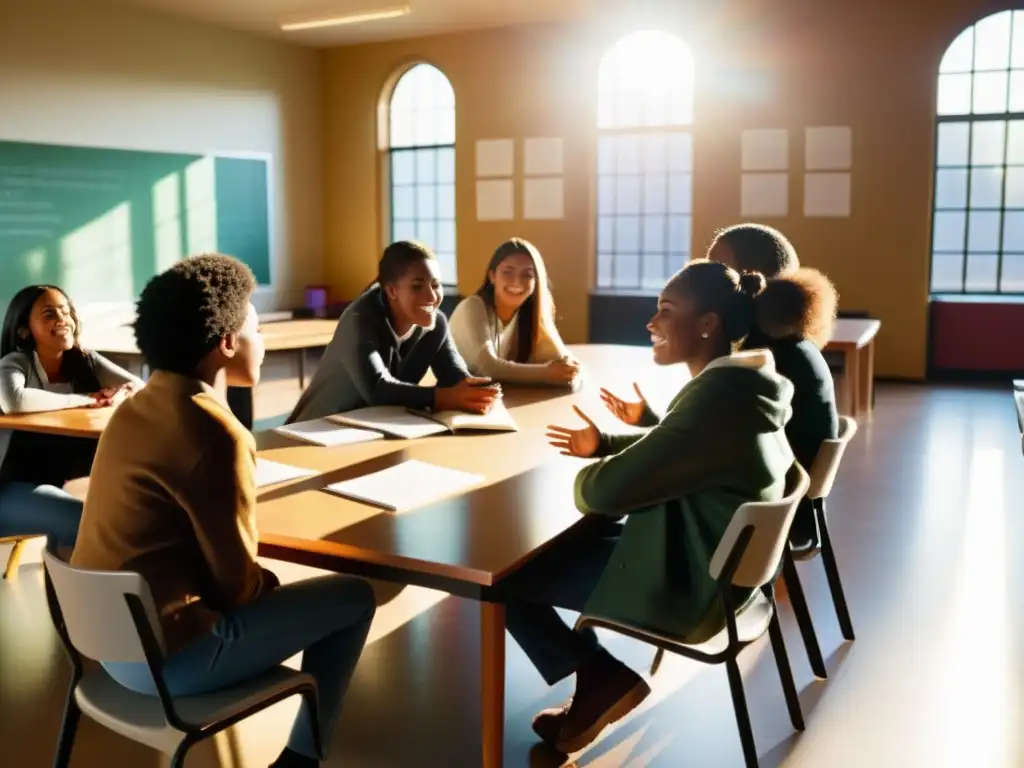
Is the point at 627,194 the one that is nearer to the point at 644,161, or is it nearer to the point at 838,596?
the point at 644,161

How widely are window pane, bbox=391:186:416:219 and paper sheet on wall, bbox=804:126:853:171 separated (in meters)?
3.93

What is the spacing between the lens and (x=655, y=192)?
917 cm

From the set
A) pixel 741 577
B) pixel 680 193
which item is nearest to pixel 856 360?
pixel 680 193

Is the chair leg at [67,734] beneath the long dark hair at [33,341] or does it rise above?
beneath

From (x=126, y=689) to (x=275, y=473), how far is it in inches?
24.4

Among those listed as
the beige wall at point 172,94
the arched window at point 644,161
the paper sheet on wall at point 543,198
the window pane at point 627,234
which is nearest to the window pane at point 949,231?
the arched window at point 644,161

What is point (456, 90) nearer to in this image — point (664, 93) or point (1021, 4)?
point (664, 93)

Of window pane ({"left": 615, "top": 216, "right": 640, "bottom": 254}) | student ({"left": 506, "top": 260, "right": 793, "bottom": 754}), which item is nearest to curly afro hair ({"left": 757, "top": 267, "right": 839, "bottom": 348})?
student ({"left": 506, "top": 260, "right": 793, "bottom": 754})

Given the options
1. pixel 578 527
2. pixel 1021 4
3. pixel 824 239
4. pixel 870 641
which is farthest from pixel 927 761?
pixel 1021 4

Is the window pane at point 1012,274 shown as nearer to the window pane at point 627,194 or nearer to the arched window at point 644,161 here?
the arched window at point 644,161

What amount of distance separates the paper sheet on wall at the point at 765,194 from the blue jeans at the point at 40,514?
22.2 ft

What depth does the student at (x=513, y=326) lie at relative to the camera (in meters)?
3.67

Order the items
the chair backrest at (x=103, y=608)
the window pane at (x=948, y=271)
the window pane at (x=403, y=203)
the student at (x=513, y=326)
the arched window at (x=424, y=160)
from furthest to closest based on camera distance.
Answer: the window pane at (x=403, y=203) → the arched window at (x=424, y=160) → the window pane at (x=948, y=271) → the student at (x=513, y=326) → the chair backrest at (x=103, y=608)

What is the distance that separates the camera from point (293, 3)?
8.16 metres
